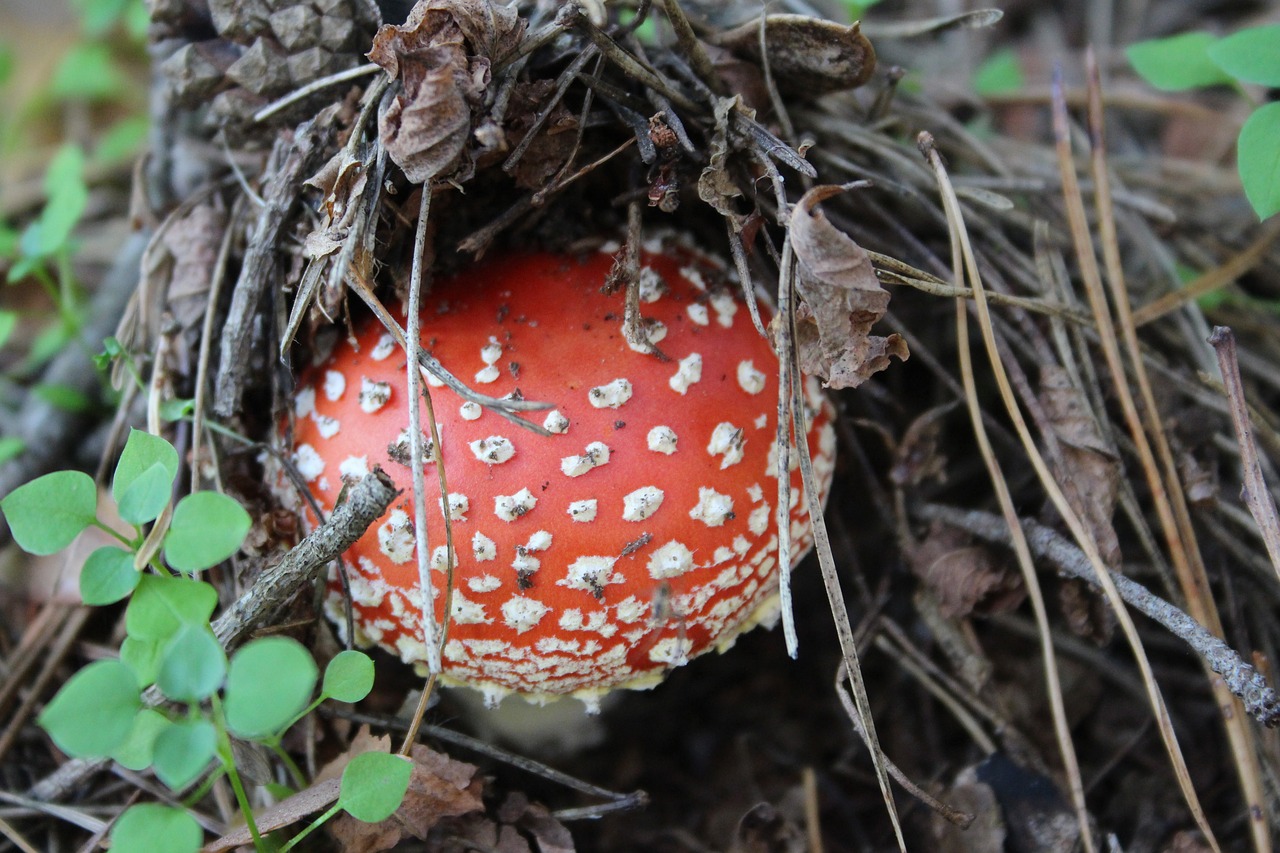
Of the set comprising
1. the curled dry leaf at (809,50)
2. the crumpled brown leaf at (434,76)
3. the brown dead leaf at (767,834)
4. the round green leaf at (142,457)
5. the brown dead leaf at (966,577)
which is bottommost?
the brown dead leaf at (767,834)

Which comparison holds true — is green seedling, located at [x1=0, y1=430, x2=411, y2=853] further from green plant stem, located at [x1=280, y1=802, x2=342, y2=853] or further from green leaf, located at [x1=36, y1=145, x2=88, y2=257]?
green leaf, located at [x1=36, y1=145, x2=88, y2=257]

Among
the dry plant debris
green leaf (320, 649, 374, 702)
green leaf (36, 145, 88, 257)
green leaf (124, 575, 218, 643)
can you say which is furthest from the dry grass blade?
green leaf (36, 145, 88, 257)

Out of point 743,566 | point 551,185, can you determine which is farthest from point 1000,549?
point 551,185

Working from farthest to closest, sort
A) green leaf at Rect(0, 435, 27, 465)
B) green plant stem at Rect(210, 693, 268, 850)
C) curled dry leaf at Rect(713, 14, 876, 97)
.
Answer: green leaf at Rect(0, 435, 27, 465) → curled dry leaf at Rect(713, 14, 876, 97) → green plant stem at Rect(210, 693, 268, 850)

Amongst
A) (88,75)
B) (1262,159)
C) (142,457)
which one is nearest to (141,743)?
(142,457)

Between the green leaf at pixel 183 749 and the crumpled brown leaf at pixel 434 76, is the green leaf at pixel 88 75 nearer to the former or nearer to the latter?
the crumpled brown leaf at pixel 434 76

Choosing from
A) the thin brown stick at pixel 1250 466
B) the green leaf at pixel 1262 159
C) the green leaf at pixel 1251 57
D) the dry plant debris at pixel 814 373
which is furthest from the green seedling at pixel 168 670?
the green leaf at pixel 1251 57

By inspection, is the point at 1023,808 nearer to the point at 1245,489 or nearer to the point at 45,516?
the point at 1245,489
